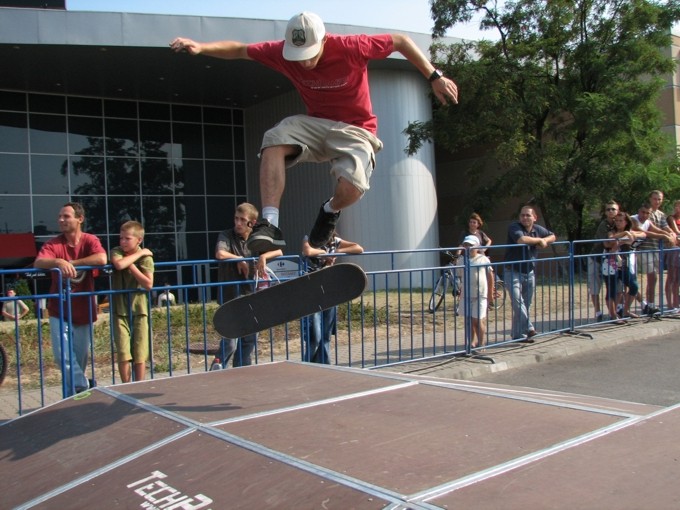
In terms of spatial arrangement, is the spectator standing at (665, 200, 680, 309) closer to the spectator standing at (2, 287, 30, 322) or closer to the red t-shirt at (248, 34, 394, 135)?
the red t-shirt at (248, 34, 394, 135)

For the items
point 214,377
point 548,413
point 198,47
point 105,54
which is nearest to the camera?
point 548,413

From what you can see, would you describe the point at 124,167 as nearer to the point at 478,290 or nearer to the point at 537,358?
the point at 478,290

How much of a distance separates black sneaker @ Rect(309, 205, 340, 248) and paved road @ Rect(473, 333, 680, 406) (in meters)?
3.15

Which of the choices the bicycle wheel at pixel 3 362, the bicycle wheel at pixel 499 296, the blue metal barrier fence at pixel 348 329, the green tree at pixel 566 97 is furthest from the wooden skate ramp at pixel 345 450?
the green tree at pixel 566 97

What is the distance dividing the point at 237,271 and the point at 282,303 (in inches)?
91.1

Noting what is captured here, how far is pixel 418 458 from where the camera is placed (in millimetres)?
2281

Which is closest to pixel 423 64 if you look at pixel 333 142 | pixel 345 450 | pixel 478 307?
pixel 333 142

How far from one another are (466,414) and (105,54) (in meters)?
19.0

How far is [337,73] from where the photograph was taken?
370cm

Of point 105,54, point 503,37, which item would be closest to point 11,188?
point 105,54

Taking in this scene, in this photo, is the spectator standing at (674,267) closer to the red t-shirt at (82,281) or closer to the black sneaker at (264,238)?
the black sneaker at (264,238)

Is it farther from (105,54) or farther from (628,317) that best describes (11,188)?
(628,317)

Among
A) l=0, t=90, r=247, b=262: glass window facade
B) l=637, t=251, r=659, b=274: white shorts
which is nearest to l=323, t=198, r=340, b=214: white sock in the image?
l=637, t=251, r=659, b=274: white shorts

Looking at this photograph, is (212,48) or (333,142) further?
(333,142)
